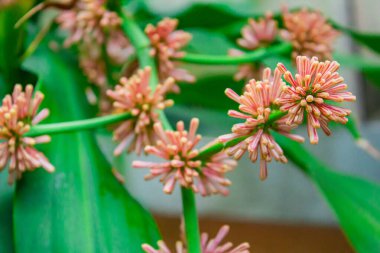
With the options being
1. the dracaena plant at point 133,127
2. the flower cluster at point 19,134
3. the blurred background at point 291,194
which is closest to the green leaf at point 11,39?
the dracaena plant at point 133,127

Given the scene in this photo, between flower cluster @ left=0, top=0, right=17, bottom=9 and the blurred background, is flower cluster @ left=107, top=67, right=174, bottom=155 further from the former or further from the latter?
the blurred background

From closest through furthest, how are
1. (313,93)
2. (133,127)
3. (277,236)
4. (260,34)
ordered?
(313,93)
(133,127)
(260,34)
(277,236)

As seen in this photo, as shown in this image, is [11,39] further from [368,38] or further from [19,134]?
[368,38]

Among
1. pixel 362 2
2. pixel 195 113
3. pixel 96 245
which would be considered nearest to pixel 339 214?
pixel 96 245

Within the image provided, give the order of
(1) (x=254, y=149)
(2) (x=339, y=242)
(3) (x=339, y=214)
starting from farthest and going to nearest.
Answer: (2) (x=339, y=242)
(3) (x=339, y=214)
(1) (x=254, y=149)

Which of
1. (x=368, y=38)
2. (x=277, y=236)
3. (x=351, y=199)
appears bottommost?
(x=277, y=236)

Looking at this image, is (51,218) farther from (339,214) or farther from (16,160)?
(339,214)

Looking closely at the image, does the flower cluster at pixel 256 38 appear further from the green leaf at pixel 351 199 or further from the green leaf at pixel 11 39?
the green leaf at pixel 11 39

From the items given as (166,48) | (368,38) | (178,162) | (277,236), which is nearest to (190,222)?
(178,162)
